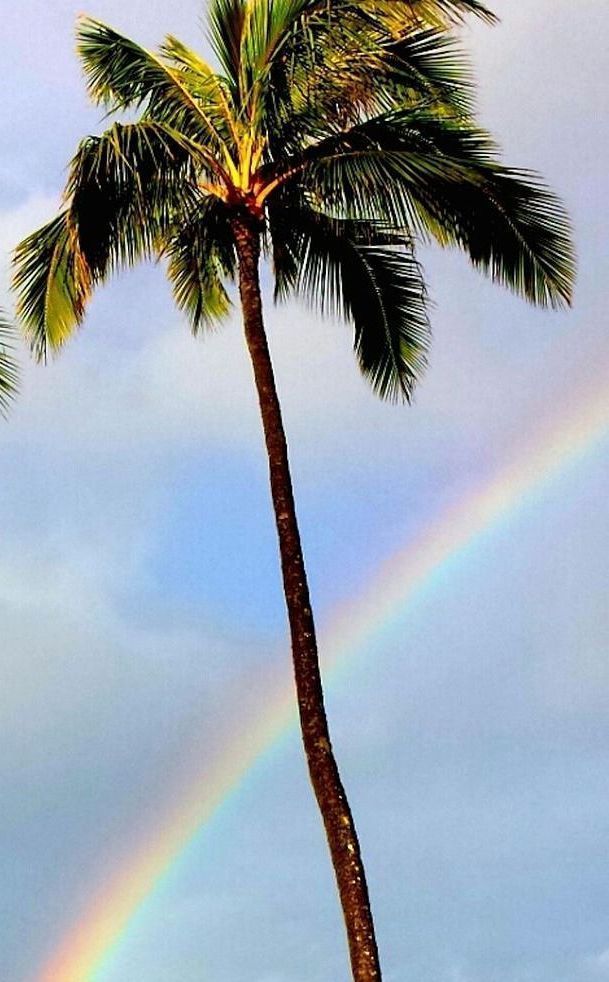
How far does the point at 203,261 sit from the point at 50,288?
2.70 meters

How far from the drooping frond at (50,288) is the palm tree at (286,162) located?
32mm

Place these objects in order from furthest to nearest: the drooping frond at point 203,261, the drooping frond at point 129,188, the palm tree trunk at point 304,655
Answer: the drooping frond at point 203,261, the drooping frond at point 129,188, the palm tree trunk at point 304,655

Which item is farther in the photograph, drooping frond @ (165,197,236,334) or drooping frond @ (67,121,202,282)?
drooping frond @ (165,197,236,334)

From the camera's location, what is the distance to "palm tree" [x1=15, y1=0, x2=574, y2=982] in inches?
884

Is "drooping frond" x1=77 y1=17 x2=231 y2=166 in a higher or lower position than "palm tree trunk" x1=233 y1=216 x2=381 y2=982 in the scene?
higher

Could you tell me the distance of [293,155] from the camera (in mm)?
23031

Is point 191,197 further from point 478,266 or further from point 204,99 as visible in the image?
point 478,266

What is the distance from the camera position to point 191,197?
928 inches

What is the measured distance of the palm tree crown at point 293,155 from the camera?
22609mm

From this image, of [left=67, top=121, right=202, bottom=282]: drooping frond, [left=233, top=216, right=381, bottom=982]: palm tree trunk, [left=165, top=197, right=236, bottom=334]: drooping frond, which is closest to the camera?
[left=233, top=216, right=381, bottom=982]: palm tree trunk

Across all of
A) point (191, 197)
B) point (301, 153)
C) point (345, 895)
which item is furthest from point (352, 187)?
point (345, 895)

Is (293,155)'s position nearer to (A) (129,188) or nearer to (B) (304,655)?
(A) (129,188)

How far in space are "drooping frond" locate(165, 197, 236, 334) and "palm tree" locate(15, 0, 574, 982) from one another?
72mm

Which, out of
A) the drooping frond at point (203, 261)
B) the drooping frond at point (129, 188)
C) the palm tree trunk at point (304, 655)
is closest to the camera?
the palm tree trunk at point (304, 655)
